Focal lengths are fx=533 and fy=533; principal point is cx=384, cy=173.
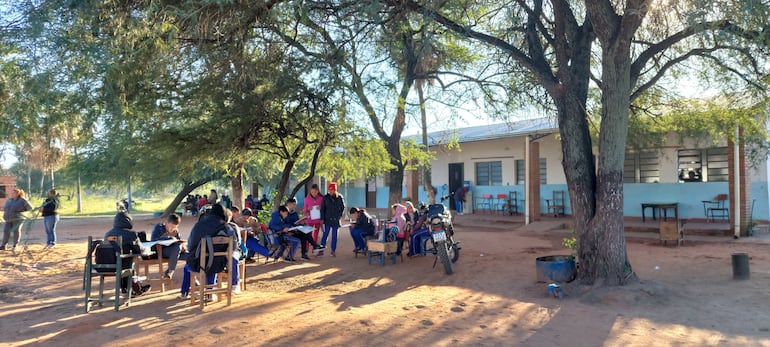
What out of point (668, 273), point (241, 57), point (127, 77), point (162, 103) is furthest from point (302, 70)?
point (668, 273)

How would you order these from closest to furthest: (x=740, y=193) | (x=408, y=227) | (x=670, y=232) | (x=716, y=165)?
1. (x=408, y=227)
2. (x=670, y=232)
3. (x=740, y=193)
4. (x=716, y=165)

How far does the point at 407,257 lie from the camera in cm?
1066

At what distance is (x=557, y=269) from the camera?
7.74 m

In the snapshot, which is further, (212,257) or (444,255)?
(444,255)

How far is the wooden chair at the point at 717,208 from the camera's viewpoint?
49.2 ft

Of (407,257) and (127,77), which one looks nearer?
(127,77)

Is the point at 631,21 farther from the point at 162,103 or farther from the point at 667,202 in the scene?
the point at 667,202

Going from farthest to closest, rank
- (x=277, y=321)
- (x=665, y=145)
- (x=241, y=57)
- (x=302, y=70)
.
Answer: (x=665, y=145) → (x=302, y=70) → (x=241, y=57) → (x=277, y=321)

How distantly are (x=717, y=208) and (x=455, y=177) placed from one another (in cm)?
1037

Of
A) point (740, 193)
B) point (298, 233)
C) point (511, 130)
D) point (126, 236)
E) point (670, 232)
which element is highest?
point (511, 130)

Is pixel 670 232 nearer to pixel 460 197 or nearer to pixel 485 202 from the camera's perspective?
pixel 485 202

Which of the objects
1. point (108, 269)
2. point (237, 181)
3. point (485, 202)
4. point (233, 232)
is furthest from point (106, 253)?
point (485, 202)

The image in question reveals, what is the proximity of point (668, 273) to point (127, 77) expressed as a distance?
29.4ft

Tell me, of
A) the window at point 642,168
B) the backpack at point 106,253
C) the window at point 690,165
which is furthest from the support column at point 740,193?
the backpack at point 106,253
